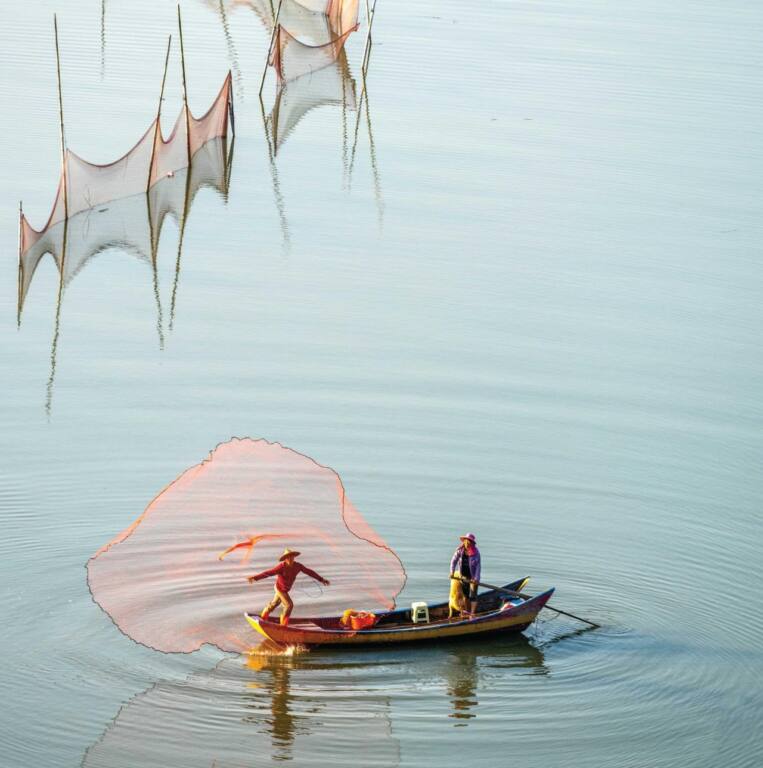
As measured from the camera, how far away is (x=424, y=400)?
18953mm

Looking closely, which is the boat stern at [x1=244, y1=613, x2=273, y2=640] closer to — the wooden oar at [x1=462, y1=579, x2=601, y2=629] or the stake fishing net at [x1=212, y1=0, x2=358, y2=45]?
the wooden oar at [x1=462, y1=579, x2=601, y2=629]

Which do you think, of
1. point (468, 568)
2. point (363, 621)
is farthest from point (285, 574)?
point (468, 568)

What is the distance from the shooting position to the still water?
1285 centimetres

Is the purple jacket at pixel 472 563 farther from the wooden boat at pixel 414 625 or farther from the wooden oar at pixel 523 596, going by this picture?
the wooden boat at pixel 414 625

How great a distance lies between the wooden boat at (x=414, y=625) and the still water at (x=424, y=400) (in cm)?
19

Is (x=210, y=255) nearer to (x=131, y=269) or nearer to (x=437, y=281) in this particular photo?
(x=131, y=269)

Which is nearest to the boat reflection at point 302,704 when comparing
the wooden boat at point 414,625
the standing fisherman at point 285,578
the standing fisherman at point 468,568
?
the wooden boat at point 414,625

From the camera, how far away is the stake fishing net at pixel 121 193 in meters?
22.7

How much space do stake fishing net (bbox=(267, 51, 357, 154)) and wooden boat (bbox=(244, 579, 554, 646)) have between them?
19210 millimetres

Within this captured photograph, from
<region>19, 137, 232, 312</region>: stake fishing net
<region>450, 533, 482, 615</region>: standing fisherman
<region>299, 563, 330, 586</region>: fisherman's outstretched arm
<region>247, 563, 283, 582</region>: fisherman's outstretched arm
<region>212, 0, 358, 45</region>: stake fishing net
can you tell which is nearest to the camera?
<region>247, 563, 283, 582</region>: fisherman's outstretched arm

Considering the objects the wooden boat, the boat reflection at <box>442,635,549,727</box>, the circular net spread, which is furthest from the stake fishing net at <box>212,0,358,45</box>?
the boat reflection at <box>442,635,549,727</box>

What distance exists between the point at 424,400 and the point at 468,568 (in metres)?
5.13

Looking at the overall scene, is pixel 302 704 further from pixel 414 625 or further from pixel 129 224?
pixel 129 224

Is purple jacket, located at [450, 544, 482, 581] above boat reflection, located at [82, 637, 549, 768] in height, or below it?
A: above
